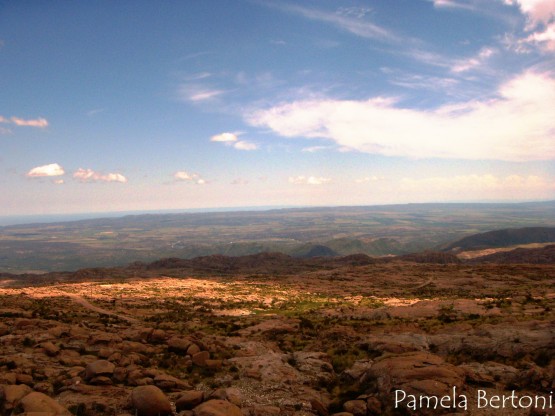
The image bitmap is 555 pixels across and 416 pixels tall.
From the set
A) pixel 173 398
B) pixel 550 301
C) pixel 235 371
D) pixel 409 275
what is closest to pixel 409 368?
pixel 235 371

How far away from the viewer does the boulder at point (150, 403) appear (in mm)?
14180

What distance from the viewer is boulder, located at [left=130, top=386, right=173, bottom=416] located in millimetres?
14180

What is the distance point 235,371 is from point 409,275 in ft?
259

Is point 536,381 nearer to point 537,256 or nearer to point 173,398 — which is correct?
point 173,398

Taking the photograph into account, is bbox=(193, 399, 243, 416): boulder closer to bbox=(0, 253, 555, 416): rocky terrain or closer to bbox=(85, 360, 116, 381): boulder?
bbox=(0, 253, 555, 416): rocky terrain

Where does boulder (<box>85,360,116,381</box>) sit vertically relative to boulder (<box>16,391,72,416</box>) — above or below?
below

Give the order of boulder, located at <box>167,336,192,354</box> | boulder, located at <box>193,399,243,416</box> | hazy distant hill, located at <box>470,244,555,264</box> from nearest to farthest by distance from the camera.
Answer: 1. boulder, located at <box>193,399,243,416</box>
2. boulder, located at <box>167,336,192,354</box>
3. hazy distant hill, located at <box>470,244,555,264</box>

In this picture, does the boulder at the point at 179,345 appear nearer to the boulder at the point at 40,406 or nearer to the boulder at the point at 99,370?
the boulder at the point at 99,370

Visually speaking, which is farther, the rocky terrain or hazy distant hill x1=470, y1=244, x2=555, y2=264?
hazy distant hill x1=470, y1=244, x2=555, y2=264

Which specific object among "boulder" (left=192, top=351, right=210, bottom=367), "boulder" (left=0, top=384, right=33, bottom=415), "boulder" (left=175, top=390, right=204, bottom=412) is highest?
"boulder" (left=0, top=384, right=33, bottom=415)

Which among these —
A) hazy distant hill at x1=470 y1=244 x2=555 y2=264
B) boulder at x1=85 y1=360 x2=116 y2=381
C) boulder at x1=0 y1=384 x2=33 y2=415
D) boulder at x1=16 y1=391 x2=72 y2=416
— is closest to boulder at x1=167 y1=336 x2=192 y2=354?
boulder at x1=85 y1=360 x2=116 y2=381

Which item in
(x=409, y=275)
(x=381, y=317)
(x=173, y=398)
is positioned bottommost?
(x=409, y=275)

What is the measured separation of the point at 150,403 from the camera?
46.8 ft

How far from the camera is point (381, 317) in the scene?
35062 millimetres
